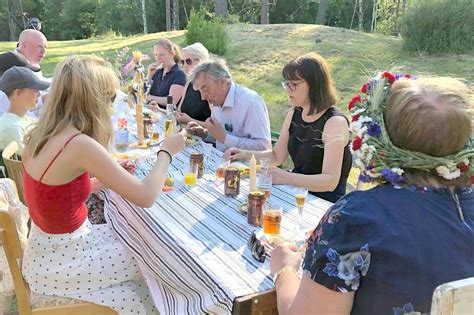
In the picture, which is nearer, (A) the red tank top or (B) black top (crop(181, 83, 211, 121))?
(A) the red tank top

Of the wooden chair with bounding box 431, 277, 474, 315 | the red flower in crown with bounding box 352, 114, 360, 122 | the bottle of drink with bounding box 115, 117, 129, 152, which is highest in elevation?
the red flower in crown with bounding box 352, 114, 360, 122

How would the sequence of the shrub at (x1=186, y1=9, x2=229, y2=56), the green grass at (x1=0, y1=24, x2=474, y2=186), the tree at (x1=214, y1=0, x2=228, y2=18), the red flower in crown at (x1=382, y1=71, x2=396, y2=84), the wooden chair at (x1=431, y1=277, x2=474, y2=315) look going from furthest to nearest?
1. the tree at (x1=214, y1=0, x2=228, y2=18)
2. the shrub at (x1=186, y1=9, x2=229, y2=56)
3. the green grass at (x1=0, y1=24, x2=474, y2=186)
4. the red flower in crown at (x1=382, y1=71, x2=396, y2=84)
5. the wooden chair at (x1=431, y1=277, x2=474, y2=315)

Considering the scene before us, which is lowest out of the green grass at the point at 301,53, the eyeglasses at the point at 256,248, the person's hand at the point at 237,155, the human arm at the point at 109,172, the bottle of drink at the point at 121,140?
the green grass at the point at 301,53

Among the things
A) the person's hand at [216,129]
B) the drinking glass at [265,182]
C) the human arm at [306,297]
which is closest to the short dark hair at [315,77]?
the drinking glass at [265,182]

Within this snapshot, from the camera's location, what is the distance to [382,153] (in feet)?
4.70

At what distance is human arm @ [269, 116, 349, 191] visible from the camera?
284 cm

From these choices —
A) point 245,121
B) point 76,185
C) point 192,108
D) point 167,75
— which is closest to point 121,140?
point 245,121

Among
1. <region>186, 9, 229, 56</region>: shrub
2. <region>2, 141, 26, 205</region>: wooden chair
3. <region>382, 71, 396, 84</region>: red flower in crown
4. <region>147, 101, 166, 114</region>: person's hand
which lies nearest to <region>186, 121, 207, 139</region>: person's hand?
<region>2, 141, 26, 205</region>: wooden chair

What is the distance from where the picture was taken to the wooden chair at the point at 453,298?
1.07 m

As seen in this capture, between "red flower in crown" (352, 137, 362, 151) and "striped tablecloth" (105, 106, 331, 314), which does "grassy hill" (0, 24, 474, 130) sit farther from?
"red flower in crown" (352, 137, 362, 151)

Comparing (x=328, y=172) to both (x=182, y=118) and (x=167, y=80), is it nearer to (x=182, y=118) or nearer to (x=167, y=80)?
(x=182, y=118)

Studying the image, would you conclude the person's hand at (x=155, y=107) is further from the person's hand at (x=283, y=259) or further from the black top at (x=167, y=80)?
the person's hand at (x=283, y=259)

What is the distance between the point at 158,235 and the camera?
2.25 m

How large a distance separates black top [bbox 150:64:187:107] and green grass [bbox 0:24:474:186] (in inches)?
102
